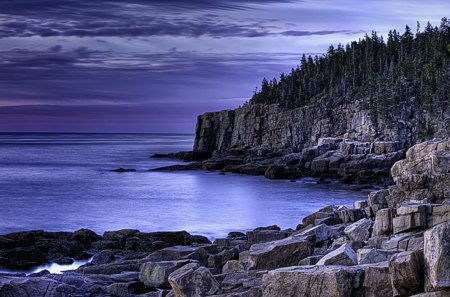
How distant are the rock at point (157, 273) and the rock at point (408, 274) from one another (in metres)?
8.69

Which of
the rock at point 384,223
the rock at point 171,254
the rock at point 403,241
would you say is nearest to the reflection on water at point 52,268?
the rock at point 171,254

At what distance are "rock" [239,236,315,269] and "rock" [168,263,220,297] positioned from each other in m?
2.49

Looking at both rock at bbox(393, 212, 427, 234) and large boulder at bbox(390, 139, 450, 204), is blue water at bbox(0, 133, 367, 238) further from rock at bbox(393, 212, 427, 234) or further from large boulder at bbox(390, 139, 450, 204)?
rock at bbox(393, 212, 427, 234)

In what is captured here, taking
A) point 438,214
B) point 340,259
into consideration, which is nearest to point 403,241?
point 438,214

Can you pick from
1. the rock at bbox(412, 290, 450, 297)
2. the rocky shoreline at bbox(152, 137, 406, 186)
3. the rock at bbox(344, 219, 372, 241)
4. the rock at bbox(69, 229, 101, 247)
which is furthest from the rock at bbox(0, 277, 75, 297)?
the rocky shoreline at bbox(152, 137, 406, 186)

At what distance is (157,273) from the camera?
2030 centimetres

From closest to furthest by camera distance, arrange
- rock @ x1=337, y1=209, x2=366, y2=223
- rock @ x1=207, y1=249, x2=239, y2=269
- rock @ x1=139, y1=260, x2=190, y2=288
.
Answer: rock @ x1=139, y1=260, x2=190, y2=288 → rock @ x1=207, y1=249, x2=239, y2=269 → rock @ x1=337, y1=209, x2=366, y2=223

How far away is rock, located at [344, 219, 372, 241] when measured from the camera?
23.4m

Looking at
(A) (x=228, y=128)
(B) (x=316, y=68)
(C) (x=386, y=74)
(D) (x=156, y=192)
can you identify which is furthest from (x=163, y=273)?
(B) (x=316, y=68)

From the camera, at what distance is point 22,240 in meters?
33.8

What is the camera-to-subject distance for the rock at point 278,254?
744 inches

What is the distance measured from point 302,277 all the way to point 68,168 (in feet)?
336

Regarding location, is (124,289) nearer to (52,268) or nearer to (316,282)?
(316,282)

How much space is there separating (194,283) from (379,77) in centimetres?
10871
